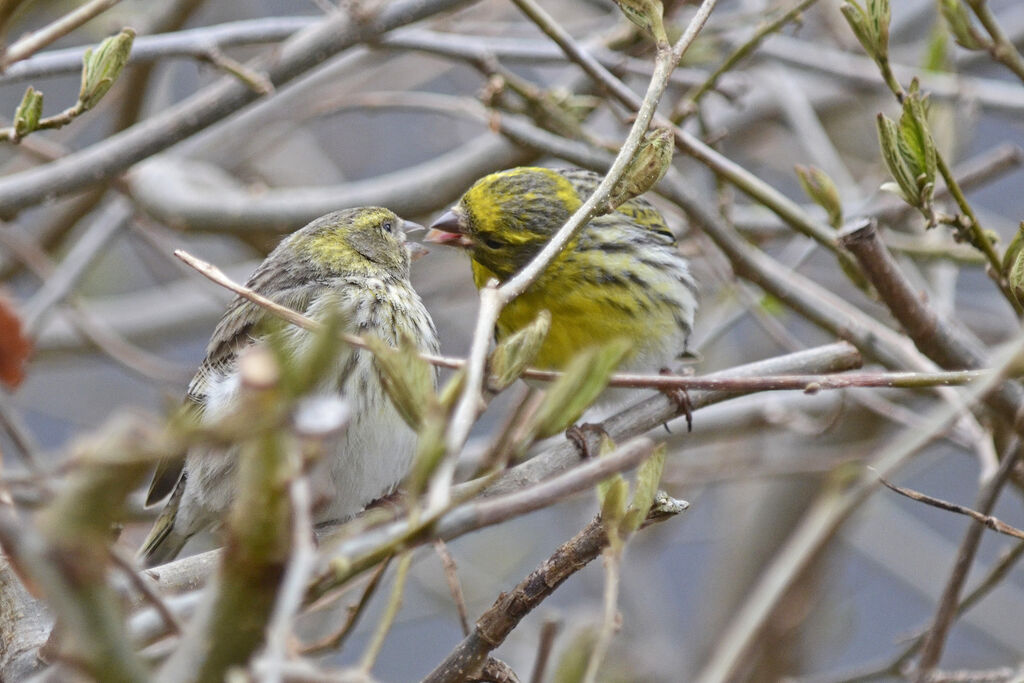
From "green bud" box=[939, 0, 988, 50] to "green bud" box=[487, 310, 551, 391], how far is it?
1.42 m

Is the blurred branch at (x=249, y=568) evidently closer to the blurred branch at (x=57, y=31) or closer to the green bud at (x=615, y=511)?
the green bud at (x=615, y=511)

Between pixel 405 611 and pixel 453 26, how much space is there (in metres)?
2.49

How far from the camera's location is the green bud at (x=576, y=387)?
1.00 metres

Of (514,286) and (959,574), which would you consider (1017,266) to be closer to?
(959,574)

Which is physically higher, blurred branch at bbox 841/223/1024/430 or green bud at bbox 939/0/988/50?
green bud at bbox 939/0/988/50

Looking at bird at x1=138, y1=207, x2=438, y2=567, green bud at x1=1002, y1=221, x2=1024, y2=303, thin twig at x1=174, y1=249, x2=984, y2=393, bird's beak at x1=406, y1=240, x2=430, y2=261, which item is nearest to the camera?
thin twig at x1=174, y1=249, x2=984, y2=393

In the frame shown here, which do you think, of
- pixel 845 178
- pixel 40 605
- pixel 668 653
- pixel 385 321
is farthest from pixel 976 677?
pixel 668 653

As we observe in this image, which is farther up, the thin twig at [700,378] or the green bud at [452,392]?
the green bud at [452,392]

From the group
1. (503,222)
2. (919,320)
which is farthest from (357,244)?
(919,320)

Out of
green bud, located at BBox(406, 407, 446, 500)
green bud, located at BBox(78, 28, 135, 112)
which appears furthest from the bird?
green bud, located at BBox(406, 407, 446, 500)

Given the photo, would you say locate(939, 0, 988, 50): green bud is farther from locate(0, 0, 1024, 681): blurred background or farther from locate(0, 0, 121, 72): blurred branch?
locate(0, 0, 121, 72): blurred branch

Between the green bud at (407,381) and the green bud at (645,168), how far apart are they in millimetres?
559

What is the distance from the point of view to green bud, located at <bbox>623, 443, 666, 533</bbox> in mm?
1174

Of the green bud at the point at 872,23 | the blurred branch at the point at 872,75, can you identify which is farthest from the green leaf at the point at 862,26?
the blurred branch at the point at 872,75
